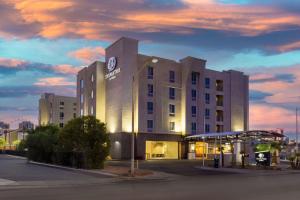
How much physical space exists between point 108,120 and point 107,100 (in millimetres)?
3658

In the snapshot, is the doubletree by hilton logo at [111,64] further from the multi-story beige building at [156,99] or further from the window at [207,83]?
the window at [207,83]

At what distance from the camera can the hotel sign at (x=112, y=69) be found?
7562cm

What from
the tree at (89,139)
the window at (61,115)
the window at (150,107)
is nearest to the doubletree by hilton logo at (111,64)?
the window at (150,107)

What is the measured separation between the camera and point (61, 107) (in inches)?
5423

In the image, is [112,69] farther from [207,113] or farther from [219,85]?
[219,85]

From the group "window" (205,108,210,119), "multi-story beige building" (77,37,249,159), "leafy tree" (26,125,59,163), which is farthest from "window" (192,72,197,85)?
"leafy tree" (26,125,59,163)

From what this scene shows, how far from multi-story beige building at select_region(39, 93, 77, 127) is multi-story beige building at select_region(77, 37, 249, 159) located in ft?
156

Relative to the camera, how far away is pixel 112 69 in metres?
76.8

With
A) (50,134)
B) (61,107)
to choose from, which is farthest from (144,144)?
(61,107)

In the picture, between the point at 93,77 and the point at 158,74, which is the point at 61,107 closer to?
the point at 93,77

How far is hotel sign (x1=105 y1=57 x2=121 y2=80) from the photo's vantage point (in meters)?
75.6

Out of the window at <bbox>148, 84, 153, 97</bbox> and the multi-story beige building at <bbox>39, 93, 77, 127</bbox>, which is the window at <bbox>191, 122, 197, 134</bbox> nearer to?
the window at <bbox>148, 84, 153, 97</bbox>

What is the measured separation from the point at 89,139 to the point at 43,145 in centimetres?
1276

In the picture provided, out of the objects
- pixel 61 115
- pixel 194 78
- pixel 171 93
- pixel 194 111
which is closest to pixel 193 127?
pixel 194 111
